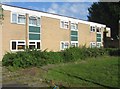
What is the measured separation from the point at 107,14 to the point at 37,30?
27.6m

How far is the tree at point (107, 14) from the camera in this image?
48438 mm

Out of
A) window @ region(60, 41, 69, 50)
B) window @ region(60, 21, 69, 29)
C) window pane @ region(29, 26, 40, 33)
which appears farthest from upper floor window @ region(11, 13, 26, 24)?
window @ region(60, 41, 69, 50)

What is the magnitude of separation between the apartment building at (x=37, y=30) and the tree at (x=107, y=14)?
11573mm

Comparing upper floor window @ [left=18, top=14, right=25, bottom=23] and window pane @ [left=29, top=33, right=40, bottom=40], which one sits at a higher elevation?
upper floor window @ [left=18, top=14, right=25, bottom=23]

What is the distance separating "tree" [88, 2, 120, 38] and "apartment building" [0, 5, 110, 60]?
38.0 feet

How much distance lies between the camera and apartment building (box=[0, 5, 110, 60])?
2341 cm

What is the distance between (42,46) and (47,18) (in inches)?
143

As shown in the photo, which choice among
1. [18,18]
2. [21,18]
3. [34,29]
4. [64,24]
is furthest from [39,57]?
[64,24]

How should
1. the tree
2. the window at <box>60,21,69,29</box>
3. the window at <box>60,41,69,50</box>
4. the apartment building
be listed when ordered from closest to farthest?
the apartment building, the window at <box>60,41,69,50</box>, the window at <box>60,21,69,29</box>, the tree

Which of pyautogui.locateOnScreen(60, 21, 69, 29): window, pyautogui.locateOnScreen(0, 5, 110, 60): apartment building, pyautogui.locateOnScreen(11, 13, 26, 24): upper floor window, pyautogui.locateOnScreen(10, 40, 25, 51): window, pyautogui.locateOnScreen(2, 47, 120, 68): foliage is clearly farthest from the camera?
pyautogui.locateOnScreen(60, 21, 69, 29): window

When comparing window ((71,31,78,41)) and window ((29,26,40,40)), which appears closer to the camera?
window ((29,26,40,40))

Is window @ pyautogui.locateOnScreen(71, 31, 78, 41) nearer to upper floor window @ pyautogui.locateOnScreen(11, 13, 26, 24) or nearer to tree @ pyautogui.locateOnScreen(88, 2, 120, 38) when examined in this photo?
upper floor window @ pyautogui.locateOnScreen(11, 13, 26, 24)

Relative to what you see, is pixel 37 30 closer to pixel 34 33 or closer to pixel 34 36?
pixel 34 33

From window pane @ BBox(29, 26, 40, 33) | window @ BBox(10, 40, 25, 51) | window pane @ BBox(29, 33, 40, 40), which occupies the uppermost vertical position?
window pane @ BBox(29, 26, 40, 33)
